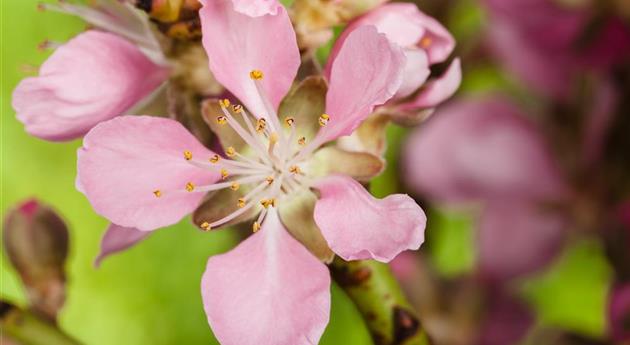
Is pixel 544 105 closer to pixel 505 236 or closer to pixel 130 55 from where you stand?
pixel 505 236

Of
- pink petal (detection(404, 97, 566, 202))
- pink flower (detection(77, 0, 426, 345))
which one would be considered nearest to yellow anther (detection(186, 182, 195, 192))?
pink flower (detection(77, 0, 426, 345))

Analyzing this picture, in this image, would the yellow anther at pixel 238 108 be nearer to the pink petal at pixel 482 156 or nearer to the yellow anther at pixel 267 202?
the yellow anther at pixel 267 202

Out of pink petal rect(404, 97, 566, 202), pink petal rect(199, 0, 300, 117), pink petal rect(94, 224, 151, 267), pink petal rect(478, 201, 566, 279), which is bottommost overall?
pink petal rect(478, 201, 566, 279)

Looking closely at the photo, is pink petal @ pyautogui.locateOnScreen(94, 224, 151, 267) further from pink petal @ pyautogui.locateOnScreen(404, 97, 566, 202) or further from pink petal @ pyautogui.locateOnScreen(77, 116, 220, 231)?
pink petal @ pyautogui.locateOnScreen(404, 97, 566, 202)

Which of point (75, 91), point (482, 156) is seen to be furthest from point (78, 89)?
point (482, 156)

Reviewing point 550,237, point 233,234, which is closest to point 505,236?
point 550,237

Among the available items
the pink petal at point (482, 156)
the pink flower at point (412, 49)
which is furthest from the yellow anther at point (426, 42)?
the pink petal at point (482, 156)

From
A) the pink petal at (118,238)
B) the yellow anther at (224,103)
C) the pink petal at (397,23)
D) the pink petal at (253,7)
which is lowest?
the pink petal at (118,238)
